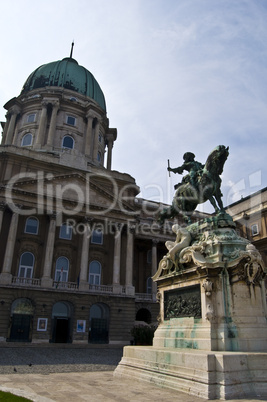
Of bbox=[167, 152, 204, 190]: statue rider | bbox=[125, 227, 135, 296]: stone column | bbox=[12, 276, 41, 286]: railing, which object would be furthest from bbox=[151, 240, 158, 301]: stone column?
bbox=[167, 152, 204, 190]: statue rider

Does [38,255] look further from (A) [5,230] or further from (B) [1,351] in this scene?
(B) [1,351]

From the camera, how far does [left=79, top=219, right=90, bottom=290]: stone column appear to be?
33.3m

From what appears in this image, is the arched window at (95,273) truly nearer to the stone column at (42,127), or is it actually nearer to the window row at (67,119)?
the stone column at (42,127)

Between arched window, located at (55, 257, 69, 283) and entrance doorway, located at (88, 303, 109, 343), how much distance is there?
14.3 feet

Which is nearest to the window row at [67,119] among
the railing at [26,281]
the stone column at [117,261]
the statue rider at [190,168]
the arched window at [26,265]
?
the stone column at [117,261]

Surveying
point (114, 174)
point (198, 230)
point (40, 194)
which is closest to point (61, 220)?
point (40, 194)

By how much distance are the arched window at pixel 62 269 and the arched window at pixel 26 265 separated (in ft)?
8.80

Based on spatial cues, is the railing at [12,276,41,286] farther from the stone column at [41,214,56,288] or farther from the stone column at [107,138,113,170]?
the stone column at [107,138,113,170]

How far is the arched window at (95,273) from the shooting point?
36.8 m

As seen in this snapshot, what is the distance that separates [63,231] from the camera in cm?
3706

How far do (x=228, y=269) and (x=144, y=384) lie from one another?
3005 millimetres

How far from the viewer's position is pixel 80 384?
7.61 metres

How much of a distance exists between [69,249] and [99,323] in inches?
331

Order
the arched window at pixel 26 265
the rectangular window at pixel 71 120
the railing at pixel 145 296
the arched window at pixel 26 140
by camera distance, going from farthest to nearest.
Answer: the rectangular window at pixel 71 120, the arched window at pixel 26 140, the railing at pixel 145 296, the arched window at pixel 26 265
